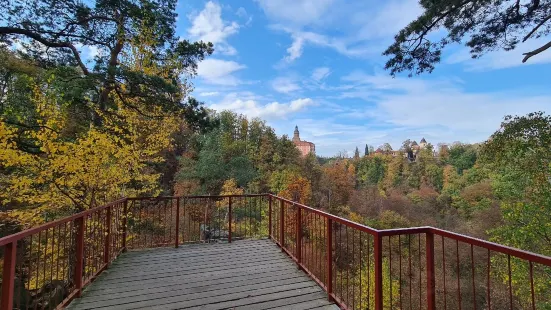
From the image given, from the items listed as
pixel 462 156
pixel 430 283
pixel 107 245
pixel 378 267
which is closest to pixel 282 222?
pixel 378 267

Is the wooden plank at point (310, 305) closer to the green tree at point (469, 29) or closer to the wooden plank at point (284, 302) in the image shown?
the wooden plank at point (284, 302)

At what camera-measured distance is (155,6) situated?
5.71 metres

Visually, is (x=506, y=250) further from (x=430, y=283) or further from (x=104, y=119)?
(x=104, y=119)

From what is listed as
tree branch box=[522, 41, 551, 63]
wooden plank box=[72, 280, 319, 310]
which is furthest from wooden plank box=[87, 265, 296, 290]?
tree branch box=[522, 41, 551, 63]

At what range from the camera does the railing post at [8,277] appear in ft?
5.35

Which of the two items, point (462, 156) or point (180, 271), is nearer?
point (180, 271)

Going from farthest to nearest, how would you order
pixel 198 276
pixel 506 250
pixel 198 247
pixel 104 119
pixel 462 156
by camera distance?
pixel 462 156 → pixel 104 119 → pixel 198 247 → pixel 198 276 → pixel 506 250

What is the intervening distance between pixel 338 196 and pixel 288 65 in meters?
16.4

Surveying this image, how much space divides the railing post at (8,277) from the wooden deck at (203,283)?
106 cm

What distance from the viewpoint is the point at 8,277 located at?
1.69 m

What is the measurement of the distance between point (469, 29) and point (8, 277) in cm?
764

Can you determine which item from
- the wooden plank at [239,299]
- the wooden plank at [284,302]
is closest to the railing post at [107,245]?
the wooden plank at [239,299]

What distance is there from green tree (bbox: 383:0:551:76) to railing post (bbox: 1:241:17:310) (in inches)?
259

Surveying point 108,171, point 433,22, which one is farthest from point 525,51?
point 108,171
